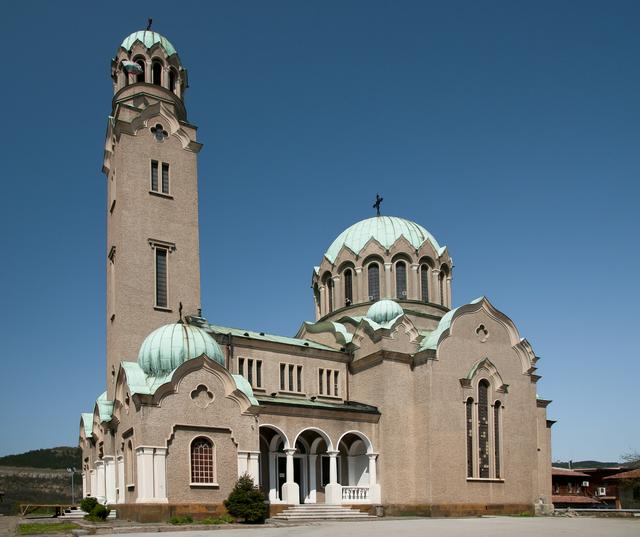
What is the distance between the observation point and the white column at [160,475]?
102 feet

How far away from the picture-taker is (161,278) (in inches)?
1553

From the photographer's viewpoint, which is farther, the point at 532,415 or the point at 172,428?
the point at 532,415

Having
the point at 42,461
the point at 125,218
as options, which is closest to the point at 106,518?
the point at 125,218

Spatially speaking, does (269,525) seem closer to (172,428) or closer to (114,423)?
(172,428)

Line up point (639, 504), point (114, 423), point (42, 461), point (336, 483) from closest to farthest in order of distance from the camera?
point (114, 423)
point (336, 483)
point (639, 504)
point (42, 461)

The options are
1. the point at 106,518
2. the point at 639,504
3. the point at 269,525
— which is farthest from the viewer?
the point at 639,504

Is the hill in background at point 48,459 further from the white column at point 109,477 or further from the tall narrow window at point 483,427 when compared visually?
the tall narrow window at point 483,427

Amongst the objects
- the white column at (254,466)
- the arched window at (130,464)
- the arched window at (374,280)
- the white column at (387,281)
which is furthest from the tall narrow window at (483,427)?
the arched window at (130,464)

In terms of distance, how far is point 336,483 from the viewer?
38062 mm

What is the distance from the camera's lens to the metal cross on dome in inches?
1623

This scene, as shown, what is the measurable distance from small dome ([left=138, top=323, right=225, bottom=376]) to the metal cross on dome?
11951 millimetres

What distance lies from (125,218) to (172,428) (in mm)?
12020

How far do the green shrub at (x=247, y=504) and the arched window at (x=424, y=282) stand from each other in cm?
2117

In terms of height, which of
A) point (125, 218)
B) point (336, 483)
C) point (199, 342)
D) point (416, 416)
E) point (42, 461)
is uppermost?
point (125, 218)
